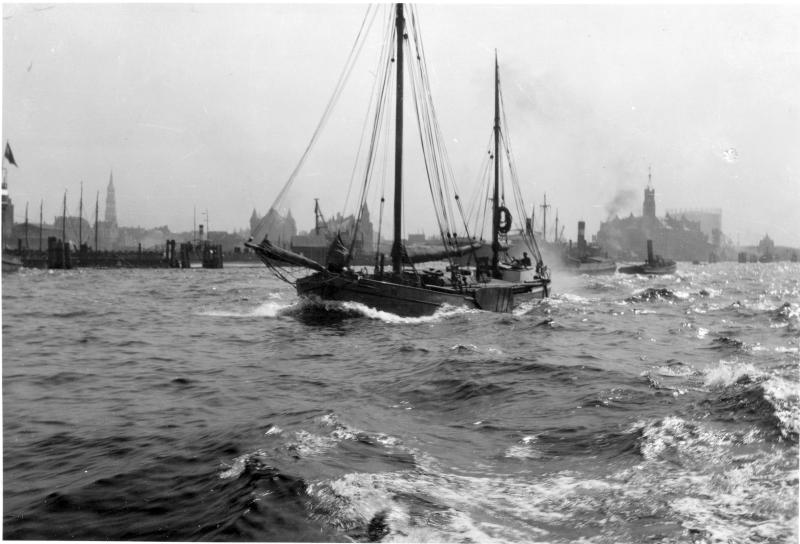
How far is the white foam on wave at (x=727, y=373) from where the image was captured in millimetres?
8688

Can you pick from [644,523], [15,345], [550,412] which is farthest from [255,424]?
[15,345]

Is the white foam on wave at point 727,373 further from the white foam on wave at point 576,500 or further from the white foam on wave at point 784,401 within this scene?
the white foam on wave at point 576,500

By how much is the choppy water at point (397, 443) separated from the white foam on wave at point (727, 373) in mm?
58

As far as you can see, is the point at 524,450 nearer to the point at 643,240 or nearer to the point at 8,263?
the point at 8,263

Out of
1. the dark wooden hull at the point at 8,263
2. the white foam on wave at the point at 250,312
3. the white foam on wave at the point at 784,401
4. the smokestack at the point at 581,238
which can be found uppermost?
the smokestack at the point at 581,238

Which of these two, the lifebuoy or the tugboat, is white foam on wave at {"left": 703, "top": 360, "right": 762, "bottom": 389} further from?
the tugboat

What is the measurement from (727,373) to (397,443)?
6.18m

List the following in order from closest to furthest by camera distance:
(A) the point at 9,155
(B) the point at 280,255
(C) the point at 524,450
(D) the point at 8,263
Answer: (C) the point at 524,450 < (A) the point at 9,155 < (D) the point at 8,263 < (B) the point at 280,255

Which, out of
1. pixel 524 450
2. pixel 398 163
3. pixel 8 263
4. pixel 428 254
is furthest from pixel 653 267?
pixel 524 450

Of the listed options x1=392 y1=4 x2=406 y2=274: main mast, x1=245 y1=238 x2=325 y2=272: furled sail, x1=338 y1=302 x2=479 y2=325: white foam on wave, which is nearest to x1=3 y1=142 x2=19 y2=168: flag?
x1=245 y1=238 x2=325 y2=272: furled sail

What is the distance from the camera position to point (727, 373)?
368 inches

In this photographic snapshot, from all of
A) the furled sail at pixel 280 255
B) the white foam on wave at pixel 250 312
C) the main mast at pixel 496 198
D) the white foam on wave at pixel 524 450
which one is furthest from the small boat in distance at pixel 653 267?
the white foam on wave at pixel 524 450

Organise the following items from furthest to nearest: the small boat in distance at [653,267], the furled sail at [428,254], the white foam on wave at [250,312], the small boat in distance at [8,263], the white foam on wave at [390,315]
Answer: the small boat in distance at [653,267] < the furled sail at [428,254] < the white foam on wave at [250,312] < the white foam on wave at [390,315] < the small boat in distance at [8,263]

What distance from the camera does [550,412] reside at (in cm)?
764
